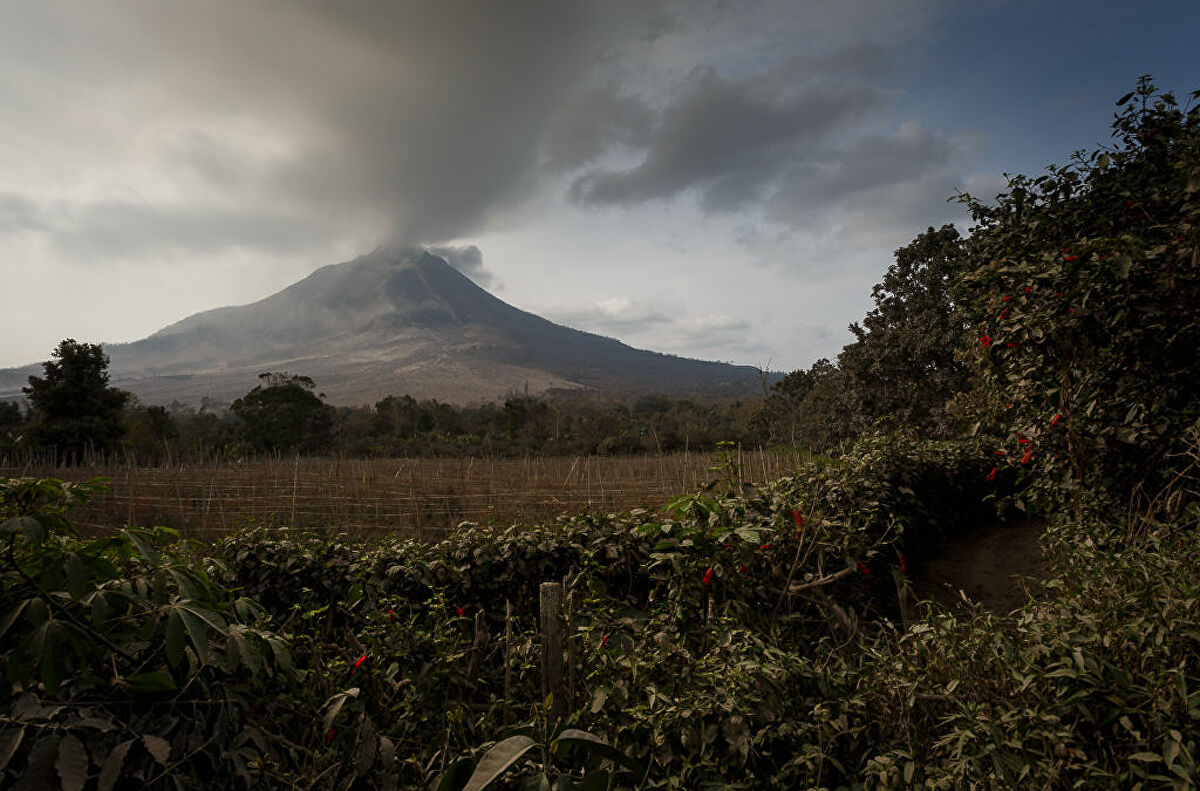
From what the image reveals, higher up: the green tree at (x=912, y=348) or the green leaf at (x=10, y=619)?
the green tree at (x=912, y=348)

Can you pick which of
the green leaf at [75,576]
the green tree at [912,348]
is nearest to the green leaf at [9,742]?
the green leaf at [75,576]

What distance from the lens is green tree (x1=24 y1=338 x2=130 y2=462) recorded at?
15.8m

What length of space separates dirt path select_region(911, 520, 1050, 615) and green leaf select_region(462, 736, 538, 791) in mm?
3836

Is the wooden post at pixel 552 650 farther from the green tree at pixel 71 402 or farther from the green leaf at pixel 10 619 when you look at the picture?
the green tree at pixel 71 402

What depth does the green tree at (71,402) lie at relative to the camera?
15.8 meters

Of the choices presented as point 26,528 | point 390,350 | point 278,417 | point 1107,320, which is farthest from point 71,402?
point 390,350

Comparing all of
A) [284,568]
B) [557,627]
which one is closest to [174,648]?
[557,627]

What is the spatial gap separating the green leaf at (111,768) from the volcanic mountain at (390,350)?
244 feet

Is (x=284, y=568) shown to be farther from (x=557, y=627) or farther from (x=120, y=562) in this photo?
(x=557, y=627)

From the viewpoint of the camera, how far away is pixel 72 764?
3.78 ft

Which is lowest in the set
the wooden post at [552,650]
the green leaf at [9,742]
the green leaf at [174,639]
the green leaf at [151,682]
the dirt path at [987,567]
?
the dirt path at [987,567]

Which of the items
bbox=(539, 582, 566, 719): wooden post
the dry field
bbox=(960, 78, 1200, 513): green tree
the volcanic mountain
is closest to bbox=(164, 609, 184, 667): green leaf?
bbox=(539, 582, 566, 719): wooden post

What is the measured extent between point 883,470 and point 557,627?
13.2 ft

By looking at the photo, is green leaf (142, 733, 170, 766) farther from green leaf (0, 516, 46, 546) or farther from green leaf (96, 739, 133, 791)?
green leaf (0, 516, 46, 546)
